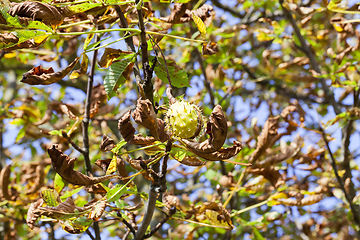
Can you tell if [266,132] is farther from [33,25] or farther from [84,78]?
[84,78]

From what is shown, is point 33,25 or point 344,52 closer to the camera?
point 33,25

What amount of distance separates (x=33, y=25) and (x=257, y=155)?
4.05ft

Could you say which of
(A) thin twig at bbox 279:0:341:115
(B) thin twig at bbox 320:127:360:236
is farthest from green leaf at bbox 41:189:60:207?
(A) thin twig at bbox 279:0:341:115

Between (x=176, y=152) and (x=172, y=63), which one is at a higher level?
(x=172, y=63)

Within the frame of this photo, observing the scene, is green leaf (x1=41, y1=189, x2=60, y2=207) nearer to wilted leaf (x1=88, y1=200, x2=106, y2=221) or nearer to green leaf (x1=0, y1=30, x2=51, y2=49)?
wilted leaf (x1=88, y1=200, x2=106, y2=221)

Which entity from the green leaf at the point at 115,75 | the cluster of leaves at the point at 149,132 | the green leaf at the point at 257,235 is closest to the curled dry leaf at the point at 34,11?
the cluster of leaves at the point at 149,132

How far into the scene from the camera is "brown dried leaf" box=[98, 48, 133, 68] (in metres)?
1.22

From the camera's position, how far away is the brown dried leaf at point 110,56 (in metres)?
1.22

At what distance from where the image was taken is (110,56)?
49.2 inches

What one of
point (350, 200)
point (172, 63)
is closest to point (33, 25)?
point (172, 63)

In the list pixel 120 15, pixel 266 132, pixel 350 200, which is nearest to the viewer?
pixel 120 15

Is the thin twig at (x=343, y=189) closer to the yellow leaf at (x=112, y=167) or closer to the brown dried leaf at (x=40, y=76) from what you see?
the yellow leaf at (x=112, y=167)

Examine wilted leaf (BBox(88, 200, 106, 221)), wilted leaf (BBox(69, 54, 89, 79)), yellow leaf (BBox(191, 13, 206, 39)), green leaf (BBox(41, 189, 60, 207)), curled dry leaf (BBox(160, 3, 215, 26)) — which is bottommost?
wilted leaf (BBox(88, 200, 106, 221))

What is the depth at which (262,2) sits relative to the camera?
321cm
